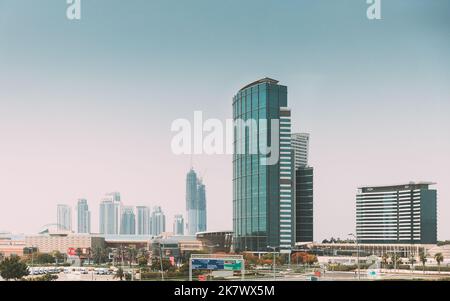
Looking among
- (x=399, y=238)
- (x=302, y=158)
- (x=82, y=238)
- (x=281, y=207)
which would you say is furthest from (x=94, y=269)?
(x=399, y=238)

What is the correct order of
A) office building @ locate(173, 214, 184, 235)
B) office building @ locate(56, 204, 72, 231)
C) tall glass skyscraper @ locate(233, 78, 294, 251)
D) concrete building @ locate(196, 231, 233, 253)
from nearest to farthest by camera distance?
office building @ locate(56, 204, 72, 231), office building @ locate(173, 214, 184, 235), concrete building @ locate(196, 231, 233, 253), tall glass skyscraper @ locate(233, 78, 294, 251)

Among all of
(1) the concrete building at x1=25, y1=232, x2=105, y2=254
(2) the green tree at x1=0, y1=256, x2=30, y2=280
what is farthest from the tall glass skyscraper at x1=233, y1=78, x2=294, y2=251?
(2) the green tree at x1=0, y1=256, x2=30, y2=280

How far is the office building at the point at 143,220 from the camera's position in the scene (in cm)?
994

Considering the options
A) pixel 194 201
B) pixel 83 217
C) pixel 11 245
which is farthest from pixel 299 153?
pixel 11 245

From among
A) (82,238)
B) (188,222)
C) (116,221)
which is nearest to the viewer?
(116,221)

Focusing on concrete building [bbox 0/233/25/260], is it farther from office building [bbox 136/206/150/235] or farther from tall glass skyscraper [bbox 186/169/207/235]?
tall glass skyscraper [bbox 186/169/207/235]

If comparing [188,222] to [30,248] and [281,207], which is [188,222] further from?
[281,207]

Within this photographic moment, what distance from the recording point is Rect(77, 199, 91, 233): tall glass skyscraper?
350 inches

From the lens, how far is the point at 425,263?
9062 millimetres

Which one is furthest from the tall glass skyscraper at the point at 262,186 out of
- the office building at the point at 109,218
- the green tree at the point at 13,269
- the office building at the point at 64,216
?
the green tree at the point at 13,269

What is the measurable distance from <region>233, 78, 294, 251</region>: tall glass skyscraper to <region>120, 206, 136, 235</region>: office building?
5724 mm

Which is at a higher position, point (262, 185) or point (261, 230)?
point (262, 185)

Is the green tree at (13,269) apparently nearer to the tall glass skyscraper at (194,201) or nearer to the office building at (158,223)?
the tall glass skyscraper at (194,201)
